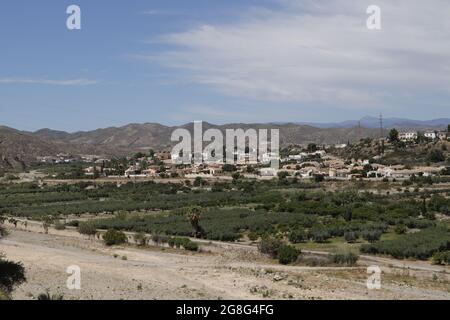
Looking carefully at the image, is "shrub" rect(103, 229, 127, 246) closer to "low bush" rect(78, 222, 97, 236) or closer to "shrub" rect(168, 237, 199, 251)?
"shrub" rect(168, 237, 199, 251)

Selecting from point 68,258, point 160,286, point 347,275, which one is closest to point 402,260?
point 347,275

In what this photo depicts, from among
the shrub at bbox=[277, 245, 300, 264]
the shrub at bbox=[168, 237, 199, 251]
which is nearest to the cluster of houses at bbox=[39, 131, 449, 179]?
the shrub at bbox=[168, 237, 199, 251]

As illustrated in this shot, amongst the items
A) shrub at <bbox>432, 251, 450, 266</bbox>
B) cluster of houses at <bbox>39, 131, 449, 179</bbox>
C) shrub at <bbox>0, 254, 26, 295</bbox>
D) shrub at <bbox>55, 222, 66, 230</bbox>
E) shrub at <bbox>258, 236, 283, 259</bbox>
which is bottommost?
shrub at <bbox>55, 222, 66, 230</bbox>

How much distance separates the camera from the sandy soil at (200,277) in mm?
21141

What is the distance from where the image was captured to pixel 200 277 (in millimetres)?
24766

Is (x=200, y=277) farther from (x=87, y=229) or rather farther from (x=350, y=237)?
(x=87, y=229)

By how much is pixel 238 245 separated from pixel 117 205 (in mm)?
30527

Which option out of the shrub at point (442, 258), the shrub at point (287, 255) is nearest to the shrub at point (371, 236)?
the shrub at point (442, 258)

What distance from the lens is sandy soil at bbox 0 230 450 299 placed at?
2114 centimetres

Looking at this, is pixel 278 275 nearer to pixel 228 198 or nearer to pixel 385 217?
pixel 385 217

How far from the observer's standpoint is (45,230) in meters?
45.7

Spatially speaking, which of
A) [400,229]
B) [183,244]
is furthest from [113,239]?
[400,229]

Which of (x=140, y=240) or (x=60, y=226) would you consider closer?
(x=140, y=240)

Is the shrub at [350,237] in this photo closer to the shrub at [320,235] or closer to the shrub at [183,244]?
the shrub at [320,235]
